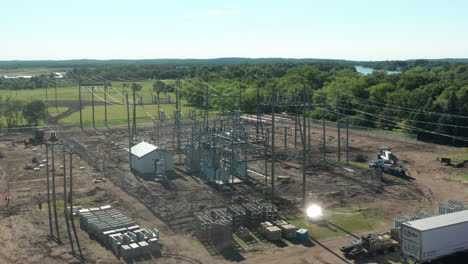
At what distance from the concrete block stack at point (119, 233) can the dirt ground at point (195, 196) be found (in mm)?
591

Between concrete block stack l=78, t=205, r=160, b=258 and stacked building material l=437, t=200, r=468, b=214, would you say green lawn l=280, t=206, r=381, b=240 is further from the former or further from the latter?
concrete block stack l=78, t=205, r=160, b=258

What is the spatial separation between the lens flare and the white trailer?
301 inches

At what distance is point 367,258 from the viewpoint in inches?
917

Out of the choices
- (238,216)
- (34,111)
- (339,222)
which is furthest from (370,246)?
(34,111)

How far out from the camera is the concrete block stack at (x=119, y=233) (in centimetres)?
2336

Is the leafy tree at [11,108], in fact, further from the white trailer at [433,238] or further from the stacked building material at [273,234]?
the white trailer at [433,238]

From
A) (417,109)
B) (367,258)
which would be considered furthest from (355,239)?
(417,109)

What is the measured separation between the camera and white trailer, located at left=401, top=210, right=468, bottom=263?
824 inches

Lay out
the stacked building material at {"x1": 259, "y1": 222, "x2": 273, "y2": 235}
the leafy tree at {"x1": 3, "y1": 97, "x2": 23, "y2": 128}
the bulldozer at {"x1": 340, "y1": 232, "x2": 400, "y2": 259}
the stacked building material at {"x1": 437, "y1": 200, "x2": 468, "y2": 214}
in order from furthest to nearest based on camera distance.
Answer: the leafy tree at {"x1": 3, "y1": 97, "x2": 23, "y2": 128}
the stacked building material at {"x1": 437, "y1": 200, "x2": 468, "y2": 214}
the stacked building material at {"x1": 259, "y1": 222, "x2": 273, "y2": 235}
the bulldozer at {"x1": 340, "y1": 232, "x2": 400, "y2": 259}

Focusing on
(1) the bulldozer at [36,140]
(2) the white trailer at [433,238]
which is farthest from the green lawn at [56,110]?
(2) the white trailer at [433,238]

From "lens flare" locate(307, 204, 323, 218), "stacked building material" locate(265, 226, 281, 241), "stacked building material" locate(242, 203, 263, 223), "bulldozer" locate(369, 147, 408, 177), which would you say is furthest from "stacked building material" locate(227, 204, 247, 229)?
"bulldozer" locate(369, 147, 408, 177)

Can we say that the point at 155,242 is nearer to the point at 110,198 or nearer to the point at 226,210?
the point at 226,210

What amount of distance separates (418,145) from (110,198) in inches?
1422

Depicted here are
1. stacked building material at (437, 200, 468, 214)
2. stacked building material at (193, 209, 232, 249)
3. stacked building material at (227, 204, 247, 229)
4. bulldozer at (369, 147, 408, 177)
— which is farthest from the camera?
bulldozer at (369, 147, 408, 177)
